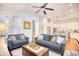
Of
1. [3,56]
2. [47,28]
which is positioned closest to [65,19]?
[47,28]

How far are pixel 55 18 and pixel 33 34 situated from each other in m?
0.60

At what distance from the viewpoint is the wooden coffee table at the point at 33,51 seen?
3074 millimetres

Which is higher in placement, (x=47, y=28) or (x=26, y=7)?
(x=26, y=7)

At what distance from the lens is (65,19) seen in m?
3.07

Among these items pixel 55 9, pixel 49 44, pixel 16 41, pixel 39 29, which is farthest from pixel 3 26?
pixel 55 9

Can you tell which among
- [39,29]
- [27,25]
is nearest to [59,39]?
[39,29]

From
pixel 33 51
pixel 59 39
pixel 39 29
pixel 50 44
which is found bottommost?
pixel 33 51

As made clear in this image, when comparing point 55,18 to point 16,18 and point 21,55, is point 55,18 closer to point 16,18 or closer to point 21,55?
point 16,18

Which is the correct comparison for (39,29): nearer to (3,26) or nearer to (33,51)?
(33,51)

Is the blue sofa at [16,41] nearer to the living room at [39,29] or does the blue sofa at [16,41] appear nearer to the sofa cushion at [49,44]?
the living room at [39,29]

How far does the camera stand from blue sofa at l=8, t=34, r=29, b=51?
122 inches

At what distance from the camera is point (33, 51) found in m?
3.07

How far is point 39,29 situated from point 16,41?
58cm

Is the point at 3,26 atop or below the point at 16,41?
atop
